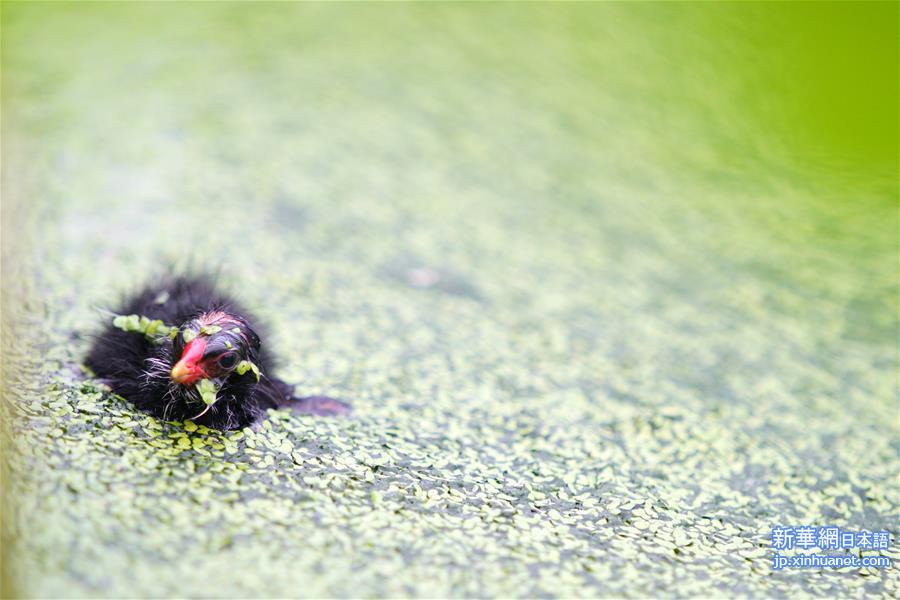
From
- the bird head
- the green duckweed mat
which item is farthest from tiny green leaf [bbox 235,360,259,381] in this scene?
the green duckweed mat

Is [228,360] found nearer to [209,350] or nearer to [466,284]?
[209,350]

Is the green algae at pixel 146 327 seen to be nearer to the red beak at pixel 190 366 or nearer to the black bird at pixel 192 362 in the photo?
the black bird at pixel 192 362

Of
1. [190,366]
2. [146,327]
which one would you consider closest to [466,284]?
[146,327]

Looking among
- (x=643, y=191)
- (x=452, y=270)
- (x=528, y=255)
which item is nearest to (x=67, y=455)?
(x=452, y=270)

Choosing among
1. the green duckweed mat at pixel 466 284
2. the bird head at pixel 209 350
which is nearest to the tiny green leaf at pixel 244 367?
the bird head at pixel 209 350

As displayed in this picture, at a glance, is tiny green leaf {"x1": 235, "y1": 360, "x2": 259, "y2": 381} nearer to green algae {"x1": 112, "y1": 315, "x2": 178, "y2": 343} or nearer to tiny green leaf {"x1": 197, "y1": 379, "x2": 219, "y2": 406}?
tiny green leaf {"x1": 197, "y1": 379, "x2": 219, "y2": 406}

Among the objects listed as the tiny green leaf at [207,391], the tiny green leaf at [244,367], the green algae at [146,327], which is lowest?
the tiny green leaf at [207,391]
